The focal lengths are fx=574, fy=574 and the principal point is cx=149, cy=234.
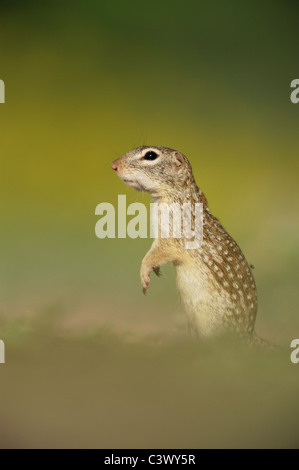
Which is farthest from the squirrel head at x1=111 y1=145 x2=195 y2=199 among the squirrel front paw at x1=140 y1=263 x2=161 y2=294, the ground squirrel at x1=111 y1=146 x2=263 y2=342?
the squirrel front paw at x1=140 y1=263 x2=161 y2=294

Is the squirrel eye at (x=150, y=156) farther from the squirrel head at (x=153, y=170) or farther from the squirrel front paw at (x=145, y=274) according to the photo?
the squirrel front paw at (x=145, y=274)

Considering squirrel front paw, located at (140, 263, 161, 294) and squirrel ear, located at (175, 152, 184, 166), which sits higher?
squirrel ear, located at (175, 152, 184, 166)

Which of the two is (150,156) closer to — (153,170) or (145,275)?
(153,170)

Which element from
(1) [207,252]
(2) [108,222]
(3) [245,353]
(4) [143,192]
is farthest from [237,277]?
(2) [108,222]

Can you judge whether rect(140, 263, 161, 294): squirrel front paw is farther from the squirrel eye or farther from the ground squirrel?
the squirrel eye

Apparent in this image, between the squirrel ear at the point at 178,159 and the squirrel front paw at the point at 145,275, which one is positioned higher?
the squirrel ear at the point at 178,159

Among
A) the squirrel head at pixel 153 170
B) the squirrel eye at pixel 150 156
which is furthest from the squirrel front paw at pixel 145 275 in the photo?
the squirrel eye at pixel 150 156

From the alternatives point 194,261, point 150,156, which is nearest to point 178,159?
point 150,156

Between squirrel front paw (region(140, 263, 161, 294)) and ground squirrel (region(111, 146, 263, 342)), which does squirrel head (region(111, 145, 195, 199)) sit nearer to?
ground squirrel (region(111, 146, 263, 342))

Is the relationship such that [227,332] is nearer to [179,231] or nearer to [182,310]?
[182,310]
